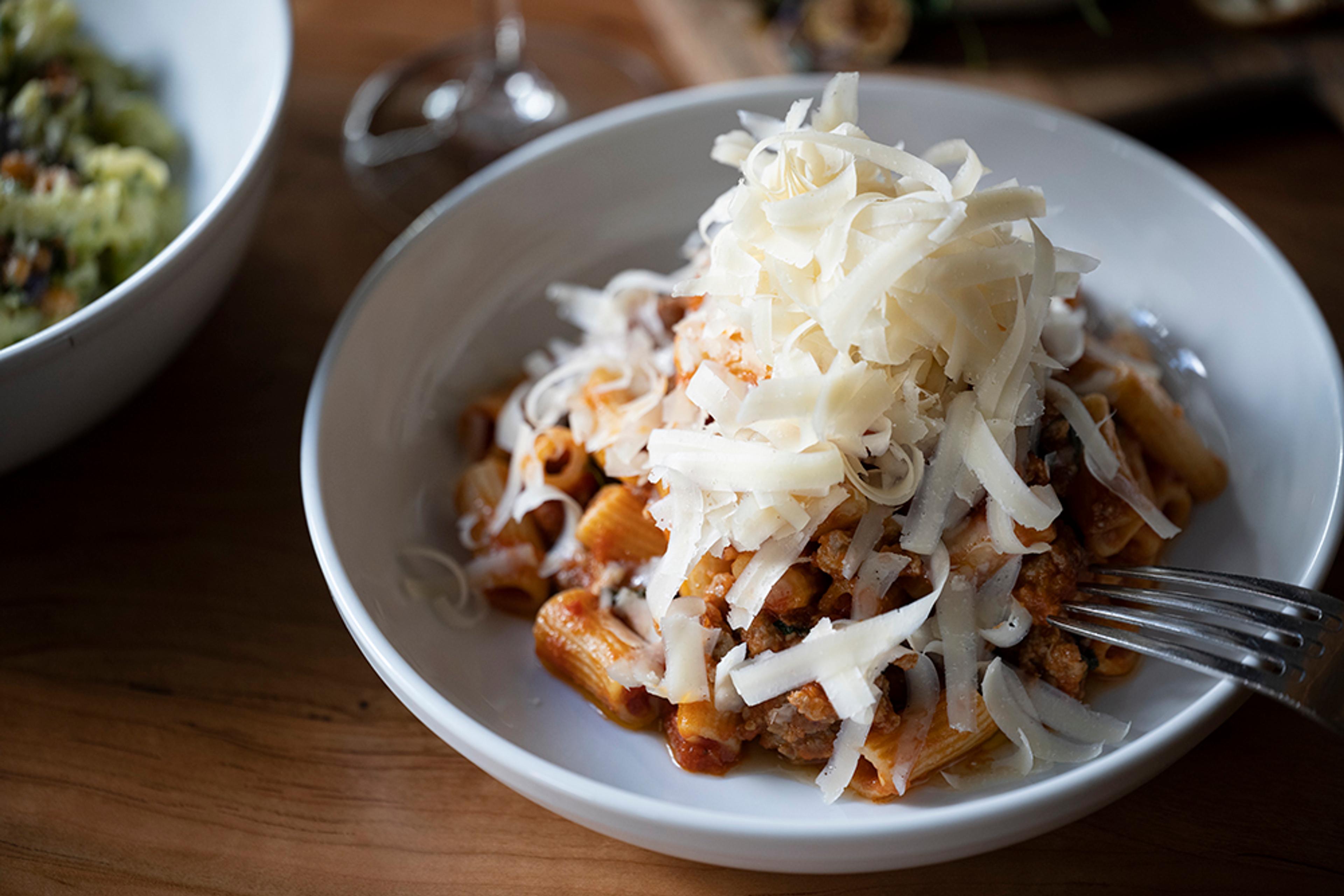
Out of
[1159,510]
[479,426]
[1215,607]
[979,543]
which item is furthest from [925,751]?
[479,426]

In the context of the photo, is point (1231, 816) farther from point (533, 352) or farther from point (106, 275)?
point (106, 275)

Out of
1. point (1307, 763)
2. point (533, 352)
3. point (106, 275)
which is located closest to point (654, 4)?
point (533, 352)

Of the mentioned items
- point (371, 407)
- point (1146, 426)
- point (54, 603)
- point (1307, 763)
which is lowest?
point (54, 603)

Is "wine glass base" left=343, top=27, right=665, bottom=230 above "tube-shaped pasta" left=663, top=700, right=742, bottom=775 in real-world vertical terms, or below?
above

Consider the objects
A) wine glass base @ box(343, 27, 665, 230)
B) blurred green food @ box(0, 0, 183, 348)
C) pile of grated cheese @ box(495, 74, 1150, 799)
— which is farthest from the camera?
wine glass base @ box(343, 27, 665, 230)

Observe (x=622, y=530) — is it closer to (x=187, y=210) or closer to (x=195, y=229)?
(x=195, y=229)

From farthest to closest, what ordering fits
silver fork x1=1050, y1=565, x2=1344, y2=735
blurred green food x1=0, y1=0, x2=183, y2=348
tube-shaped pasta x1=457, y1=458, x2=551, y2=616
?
blurred green food x1=0, y1=0, x2=183, y2=348, tube-shaped pasta x1=457, y1=458, x2=551, y2=616, silver fork x1=1050, y1=565, x2=1344, y2=735

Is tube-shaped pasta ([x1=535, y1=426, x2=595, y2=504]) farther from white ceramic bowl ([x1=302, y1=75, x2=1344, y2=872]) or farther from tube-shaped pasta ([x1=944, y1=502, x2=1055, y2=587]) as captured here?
tube-shaped pasta ([x1=944, y1=502, x2=1055, y2=587])

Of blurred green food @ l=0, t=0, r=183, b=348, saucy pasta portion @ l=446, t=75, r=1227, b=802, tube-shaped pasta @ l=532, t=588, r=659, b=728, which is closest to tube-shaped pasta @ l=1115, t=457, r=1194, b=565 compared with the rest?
saucy pasta portion @ l=446, t=75, r=1227, b=802
